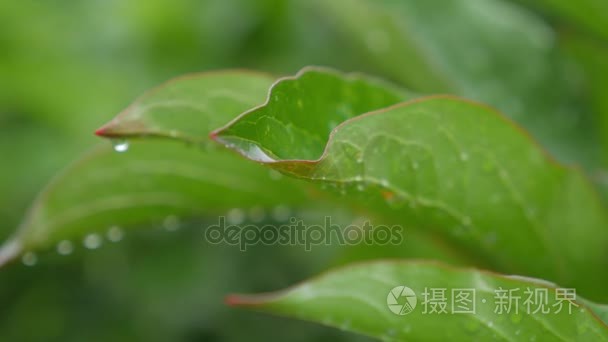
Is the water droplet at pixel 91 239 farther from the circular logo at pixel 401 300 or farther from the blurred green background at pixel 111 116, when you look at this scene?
the blurred green background at pixel 111 116

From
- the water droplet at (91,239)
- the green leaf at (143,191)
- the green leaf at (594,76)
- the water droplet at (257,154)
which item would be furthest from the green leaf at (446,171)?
the water droplet at (91,239)

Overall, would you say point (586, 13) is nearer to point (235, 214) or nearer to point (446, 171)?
point (446, 171)

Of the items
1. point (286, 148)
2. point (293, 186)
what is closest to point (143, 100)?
point (286, 148)

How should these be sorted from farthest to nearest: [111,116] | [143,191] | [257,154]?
1. [111,116]
2. [143,191]
3. [257,154]

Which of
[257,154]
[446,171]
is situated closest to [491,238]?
[446,171]

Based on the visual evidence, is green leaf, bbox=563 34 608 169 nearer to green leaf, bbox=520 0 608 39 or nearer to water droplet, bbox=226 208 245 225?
green leaf, bbox=520 0 608 39

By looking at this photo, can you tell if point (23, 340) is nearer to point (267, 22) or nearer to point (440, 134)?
point (267, 22)

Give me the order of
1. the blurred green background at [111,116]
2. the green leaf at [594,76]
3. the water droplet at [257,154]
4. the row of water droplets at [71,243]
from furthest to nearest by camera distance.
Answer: the blurred green background at [111,116] → the green leaf at [594,76] → the row of water droplets at [71,243] → the water droplet at [257,154]
